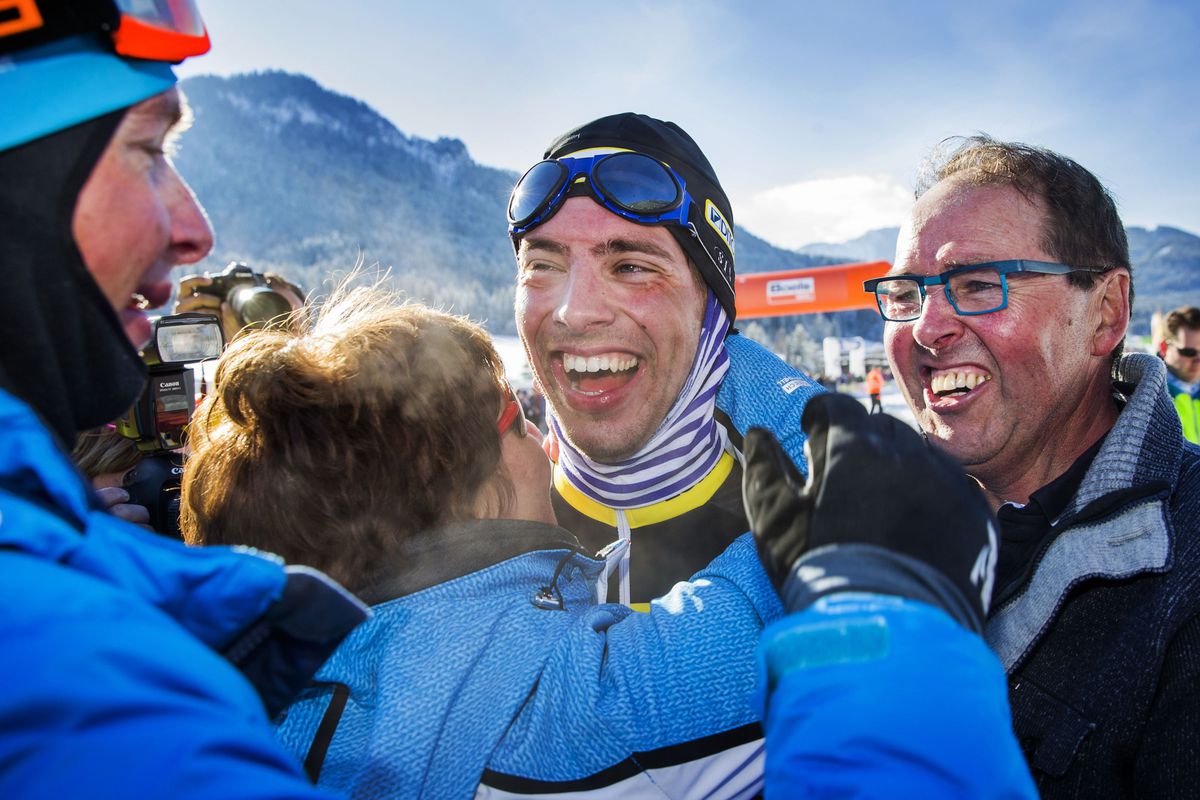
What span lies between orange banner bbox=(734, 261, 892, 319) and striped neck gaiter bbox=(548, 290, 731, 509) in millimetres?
14410

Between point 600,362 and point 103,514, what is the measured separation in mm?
1420

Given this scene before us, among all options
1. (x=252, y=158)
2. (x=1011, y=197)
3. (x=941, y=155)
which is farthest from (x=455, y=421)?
(x=252, y=158)

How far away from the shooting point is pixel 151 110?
0.92m

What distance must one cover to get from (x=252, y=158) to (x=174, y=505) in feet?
375

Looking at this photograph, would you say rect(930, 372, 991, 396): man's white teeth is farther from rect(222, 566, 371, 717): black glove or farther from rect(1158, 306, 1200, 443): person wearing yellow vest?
rect(1158, 306, 1200, 443): person wearing yellow vest

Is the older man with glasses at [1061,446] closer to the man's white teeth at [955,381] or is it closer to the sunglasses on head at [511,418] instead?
the man's white teeth at [955,381]

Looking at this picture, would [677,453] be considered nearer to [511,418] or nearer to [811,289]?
[511,418]

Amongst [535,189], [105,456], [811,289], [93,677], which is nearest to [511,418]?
[535,189]

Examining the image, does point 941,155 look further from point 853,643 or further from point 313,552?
point 313,552

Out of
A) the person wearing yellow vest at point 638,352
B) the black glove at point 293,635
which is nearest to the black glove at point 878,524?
the black glove at point 293,635

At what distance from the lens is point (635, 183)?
2.05m

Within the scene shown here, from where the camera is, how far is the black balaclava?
0.78m

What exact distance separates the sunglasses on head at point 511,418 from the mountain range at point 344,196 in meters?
69.1

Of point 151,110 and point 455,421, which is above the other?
point 151,110
